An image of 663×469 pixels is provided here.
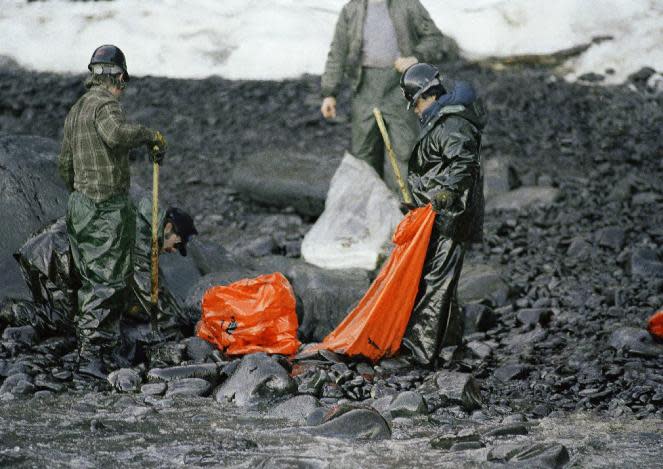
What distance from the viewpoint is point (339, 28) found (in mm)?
8617

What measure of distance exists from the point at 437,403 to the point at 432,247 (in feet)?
3.84

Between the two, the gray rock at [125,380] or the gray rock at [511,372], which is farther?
the gray rock at [511,372]

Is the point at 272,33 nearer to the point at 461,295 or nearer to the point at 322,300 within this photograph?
the point at 461,295

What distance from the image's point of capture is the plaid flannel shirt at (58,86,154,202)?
6.35 meters

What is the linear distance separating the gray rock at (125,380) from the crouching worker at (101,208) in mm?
179

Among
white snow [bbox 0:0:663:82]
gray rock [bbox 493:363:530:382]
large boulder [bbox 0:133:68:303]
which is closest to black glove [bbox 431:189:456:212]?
gray rock [bbox 493:363:530:382]

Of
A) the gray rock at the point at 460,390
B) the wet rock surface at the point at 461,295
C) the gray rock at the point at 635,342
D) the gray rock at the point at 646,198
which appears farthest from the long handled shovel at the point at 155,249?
the gray rock at the point at 646,198

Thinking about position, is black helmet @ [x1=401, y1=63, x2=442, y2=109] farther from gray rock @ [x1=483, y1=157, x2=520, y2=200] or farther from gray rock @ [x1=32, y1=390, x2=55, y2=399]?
gray rock @ [x1=483, y1=157, x2=520, y2=200]

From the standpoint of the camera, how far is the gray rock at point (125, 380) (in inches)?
243

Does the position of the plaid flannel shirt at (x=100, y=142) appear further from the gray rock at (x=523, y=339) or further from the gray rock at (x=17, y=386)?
the gray rock at (x=523, y=339)

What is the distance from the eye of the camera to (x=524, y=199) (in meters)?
10.7

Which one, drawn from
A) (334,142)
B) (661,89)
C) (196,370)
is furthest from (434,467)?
(661,89)

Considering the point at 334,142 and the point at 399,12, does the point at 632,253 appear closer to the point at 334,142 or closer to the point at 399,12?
the point at 399,12

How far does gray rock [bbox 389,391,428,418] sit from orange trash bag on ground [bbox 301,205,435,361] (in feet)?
2.66
